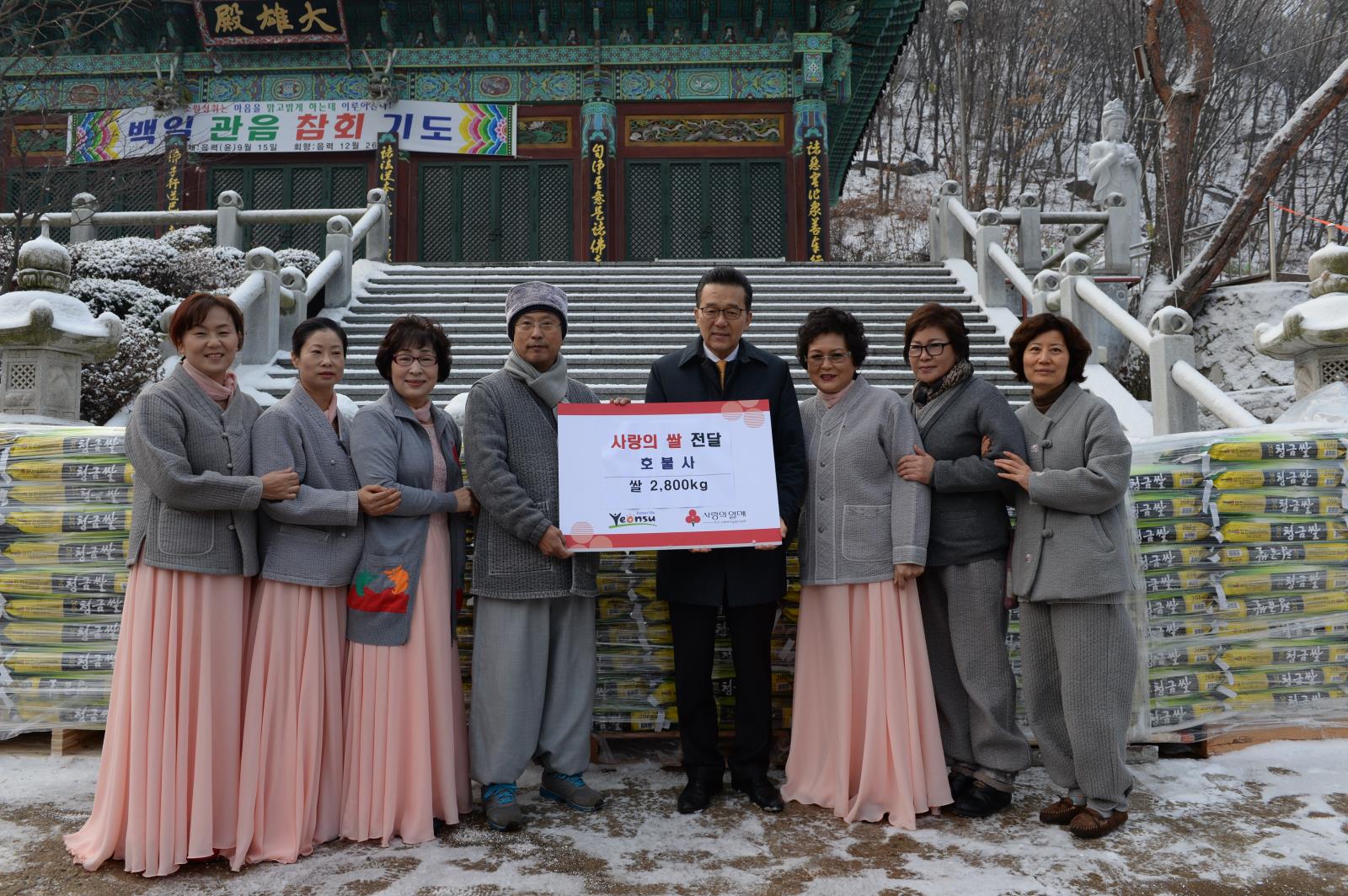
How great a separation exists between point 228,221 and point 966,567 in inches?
388

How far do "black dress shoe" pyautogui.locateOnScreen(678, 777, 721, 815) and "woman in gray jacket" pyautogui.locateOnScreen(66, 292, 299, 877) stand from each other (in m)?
1.43

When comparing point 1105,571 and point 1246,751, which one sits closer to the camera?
point 1105,571

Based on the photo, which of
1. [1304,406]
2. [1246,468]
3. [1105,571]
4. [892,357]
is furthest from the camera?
[892,357]

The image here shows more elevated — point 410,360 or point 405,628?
point 410,360

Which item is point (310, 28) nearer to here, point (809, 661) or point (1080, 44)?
point (809, 661)

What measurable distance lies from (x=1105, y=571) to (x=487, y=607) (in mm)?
2058

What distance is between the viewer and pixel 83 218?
981cm

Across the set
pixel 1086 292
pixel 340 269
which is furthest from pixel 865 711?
pixel 340 269

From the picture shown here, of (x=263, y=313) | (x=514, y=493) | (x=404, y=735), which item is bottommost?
(x=404, y=735)

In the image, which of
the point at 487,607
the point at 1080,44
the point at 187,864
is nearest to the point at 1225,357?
the point at 487,607

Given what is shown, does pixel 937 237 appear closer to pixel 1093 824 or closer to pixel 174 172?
pixel 1093 824

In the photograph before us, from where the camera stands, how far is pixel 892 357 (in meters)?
8.23

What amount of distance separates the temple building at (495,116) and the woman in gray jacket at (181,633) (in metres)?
11.2

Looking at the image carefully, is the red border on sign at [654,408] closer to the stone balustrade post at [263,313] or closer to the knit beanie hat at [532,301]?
the knit beanie hat at [532,301]
